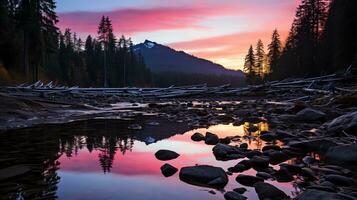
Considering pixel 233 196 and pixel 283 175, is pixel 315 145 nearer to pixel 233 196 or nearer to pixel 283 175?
pixel 283 175

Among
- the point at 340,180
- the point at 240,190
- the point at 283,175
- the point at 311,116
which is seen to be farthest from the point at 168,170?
the point at 311,116

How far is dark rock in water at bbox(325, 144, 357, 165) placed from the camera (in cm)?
647

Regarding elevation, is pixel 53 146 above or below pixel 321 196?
below

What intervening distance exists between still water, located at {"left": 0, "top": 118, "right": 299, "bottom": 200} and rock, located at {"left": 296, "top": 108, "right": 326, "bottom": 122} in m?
1.48

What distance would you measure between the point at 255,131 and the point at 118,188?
6.70 meters

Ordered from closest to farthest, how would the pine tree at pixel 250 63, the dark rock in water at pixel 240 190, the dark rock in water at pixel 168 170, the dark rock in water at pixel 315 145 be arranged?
the dark rock in water at pixel 240 190
the dark rock in water at pixel 168 170
the dark rock in water at pixel 315 145
the pine tree at pixel 250 63

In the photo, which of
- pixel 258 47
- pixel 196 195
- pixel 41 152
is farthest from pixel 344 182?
pixel 258 47

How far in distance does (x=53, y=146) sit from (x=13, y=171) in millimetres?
2627

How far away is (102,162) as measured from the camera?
706 centimetres

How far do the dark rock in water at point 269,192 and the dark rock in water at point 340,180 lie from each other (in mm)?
894

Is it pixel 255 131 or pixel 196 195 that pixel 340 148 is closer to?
pixel 196 195

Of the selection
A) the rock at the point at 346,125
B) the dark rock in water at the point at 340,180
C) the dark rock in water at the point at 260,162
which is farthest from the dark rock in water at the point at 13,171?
the rock at the point at 346,125

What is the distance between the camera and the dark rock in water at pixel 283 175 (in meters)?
5.69

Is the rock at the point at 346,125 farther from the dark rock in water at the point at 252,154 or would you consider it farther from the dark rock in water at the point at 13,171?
the dark rock in water at the point at 13,171
